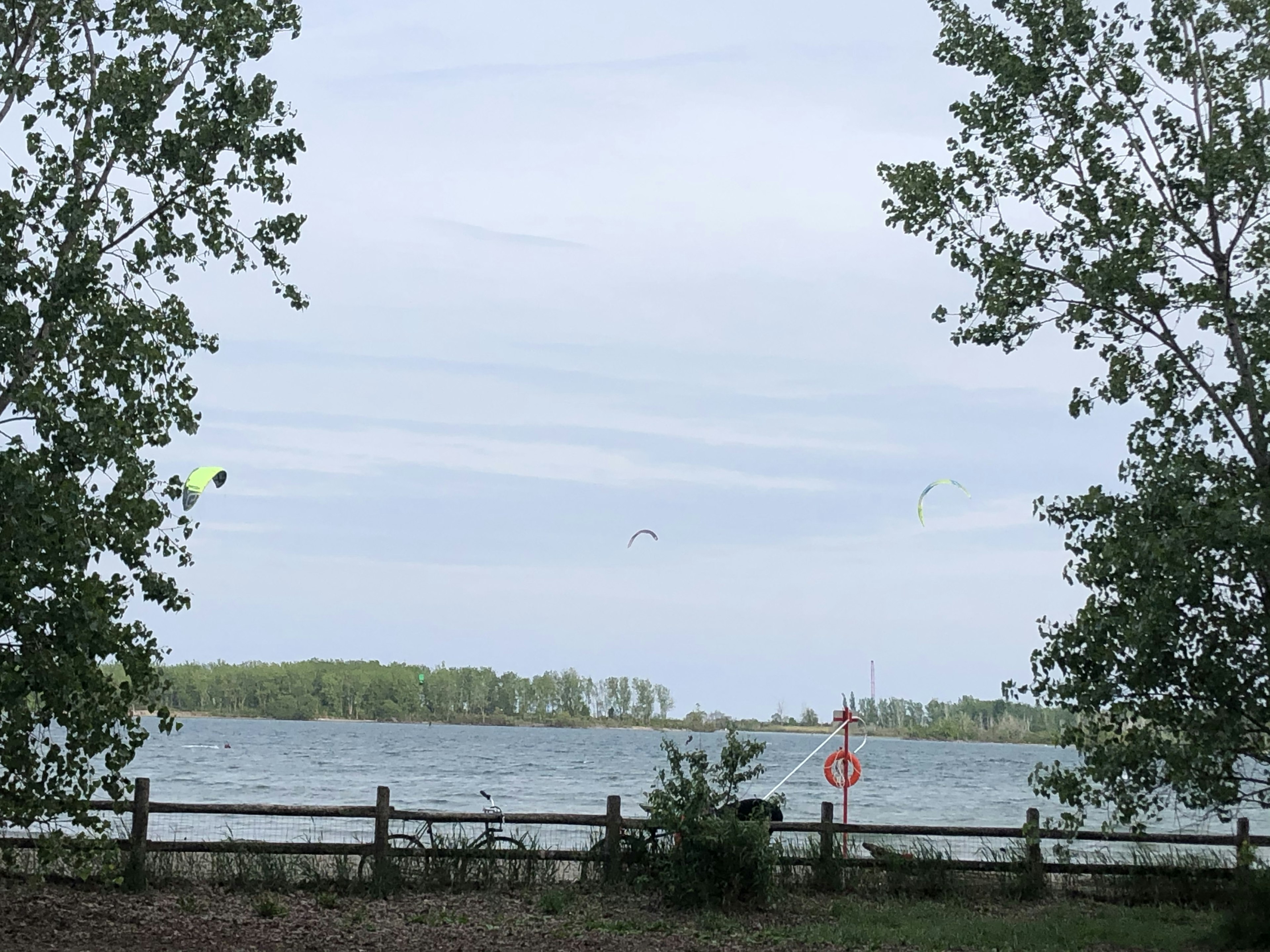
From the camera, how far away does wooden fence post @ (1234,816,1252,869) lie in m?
10.9

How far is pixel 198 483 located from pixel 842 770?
9534 mm

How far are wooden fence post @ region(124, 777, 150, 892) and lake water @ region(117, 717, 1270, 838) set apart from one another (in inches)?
301

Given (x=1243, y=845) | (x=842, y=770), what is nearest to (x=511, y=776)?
(x=842, y=770)

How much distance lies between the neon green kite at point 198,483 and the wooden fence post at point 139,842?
2.89m

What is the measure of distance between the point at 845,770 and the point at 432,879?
5573mm

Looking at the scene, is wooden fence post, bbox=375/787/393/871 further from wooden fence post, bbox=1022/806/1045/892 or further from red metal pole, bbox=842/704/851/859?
wooden fence post, bbox=1022/806/1045/892

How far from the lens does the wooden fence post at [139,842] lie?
12.0 meters

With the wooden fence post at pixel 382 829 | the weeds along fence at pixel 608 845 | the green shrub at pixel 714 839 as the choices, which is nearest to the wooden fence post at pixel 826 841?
the weeds along fence at pixel 608 845

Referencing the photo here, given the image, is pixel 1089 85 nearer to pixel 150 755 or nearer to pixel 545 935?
pixel 545 935

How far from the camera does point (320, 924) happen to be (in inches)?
441

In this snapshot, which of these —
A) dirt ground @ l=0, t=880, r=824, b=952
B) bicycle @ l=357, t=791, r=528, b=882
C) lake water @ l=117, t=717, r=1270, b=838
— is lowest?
lake water @ l=117, t=717, r=1270, b=838

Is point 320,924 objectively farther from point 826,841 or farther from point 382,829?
point 826,841

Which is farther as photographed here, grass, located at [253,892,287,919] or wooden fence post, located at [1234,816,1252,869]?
grass, located at [253,892,287,919]

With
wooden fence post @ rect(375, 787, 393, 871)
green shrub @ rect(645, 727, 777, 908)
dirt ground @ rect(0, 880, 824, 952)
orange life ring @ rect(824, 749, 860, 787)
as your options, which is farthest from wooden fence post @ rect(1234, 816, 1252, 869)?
wooden fence post @ rect(375, 787, 393, 871)
